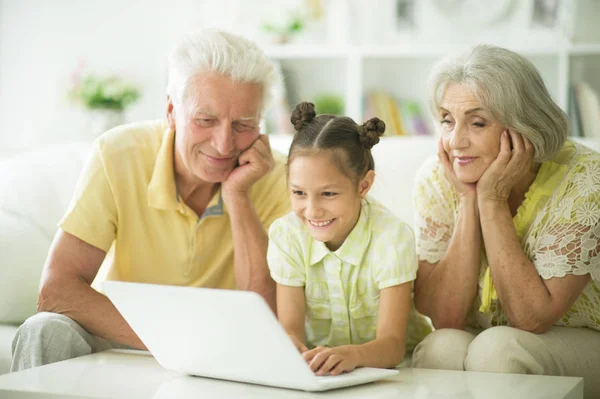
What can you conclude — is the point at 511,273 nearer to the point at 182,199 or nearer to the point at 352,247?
the point at 352,247

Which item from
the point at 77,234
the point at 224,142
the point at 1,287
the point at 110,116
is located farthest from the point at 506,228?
the point at 110,116

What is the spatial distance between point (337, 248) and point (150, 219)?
527 mm

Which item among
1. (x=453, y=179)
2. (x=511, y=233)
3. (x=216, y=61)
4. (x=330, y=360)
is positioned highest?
(x=216, y=61)

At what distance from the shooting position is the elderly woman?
67.8 inches

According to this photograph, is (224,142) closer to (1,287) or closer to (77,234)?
(77,234)

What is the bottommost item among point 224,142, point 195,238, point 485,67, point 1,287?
point 1,287

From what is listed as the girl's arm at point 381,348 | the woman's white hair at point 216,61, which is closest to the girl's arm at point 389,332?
the girl's arm at point 381,348

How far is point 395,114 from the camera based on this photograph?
3.96 meters

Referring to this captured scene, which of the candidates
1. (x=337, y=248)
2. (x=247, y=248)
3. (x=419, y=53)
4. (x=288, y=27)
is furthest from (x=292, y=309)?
(x=288, y=27)

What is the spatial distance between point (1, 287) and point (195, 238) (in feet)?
2.15

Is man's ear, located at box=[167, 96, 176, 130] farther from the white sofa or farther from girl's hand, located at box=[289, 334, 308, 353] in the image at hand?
girl's hand, located at box=[289, 334, 308, 353]

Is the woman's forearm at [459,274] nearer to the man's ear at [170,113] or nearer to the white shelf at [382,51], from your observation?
the man's ear at [170,113]

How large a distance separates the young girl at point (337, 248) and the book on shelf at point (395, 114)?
211 centimetres

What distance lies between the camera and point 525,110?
178 cm
